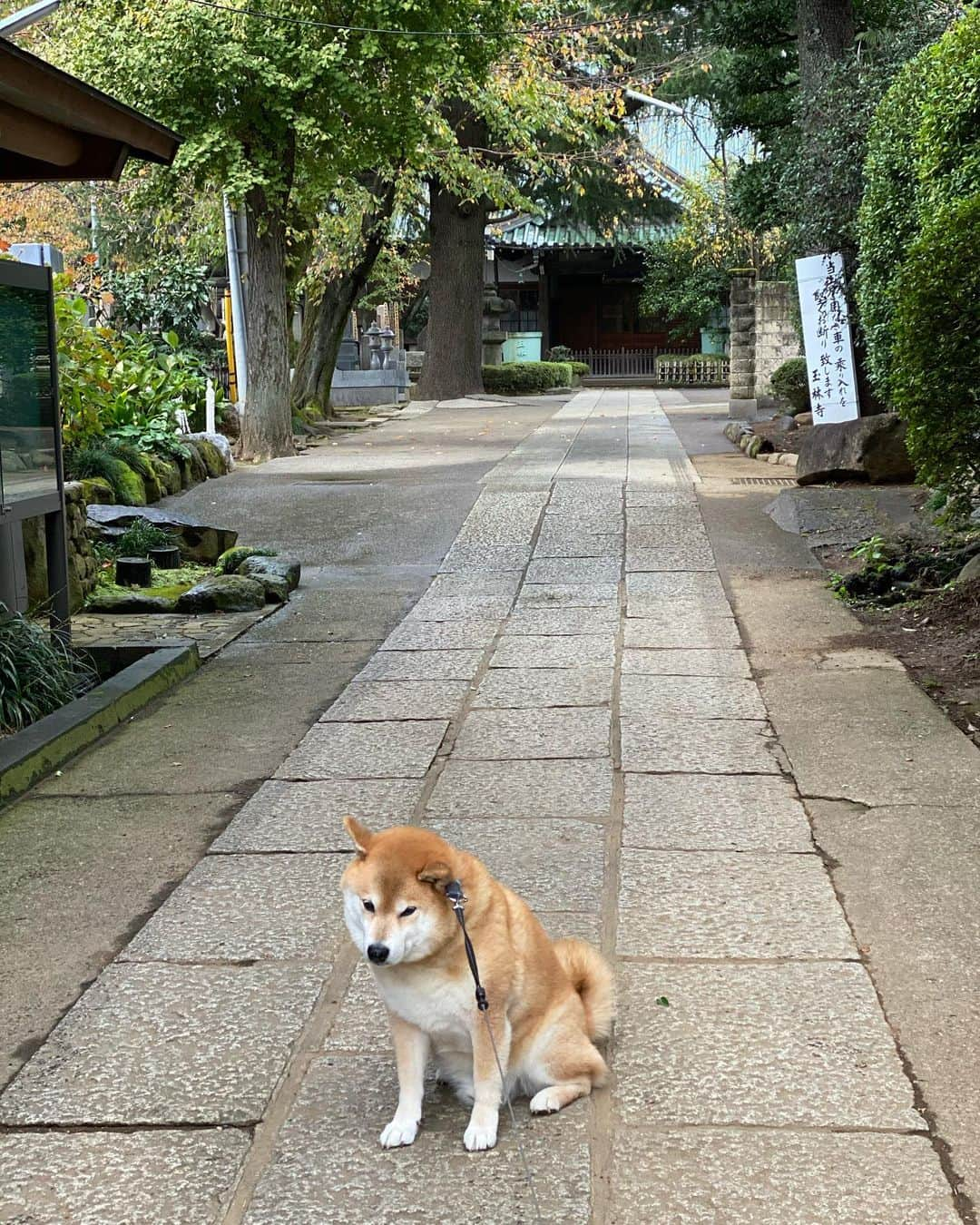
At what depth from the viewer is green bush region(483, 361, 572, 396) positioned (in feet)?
108

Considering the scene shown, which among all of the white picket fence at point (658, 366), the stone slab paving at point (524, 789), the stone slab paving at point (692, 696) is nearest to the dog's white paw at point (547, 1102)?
the stone slab paving at point (524, 789)

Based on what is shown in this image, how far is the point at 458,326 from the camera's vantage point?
29.4 m

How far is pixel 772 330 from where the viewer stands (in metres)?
23.7

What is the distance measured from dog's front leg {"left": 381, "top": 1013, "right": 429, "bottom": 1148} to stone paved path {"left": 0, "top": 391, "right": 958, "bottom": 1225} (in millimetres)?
43

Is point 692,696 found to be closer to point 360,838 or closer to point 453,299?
point 360,838

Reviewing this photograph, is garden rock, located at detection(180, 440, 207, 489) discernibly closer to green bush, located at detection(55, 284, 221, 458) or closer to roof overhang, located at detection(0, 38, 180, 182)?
green bush, located at detection(55, 284, 221, 458)

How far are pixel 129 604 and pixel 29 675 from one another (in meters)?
2.44

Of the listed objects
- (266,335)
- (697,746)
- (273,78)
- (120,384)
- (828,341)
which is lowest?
(697,746)

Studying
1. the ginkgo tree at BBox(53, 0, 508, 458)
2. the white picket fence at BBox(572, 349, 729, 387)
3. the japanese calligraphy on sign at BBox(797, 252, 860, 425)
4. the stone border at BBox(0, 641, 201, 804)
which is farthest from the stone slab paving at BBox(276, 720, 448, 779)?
the white picket fence at BBox(572, 349, 729, 387)

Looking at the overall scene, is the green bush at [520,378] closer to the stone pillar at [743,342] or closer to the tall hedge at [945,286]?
the stone pillar at [743,342]

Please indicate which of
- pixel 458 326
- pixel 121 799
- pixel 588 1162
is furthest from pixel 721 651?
pixel 458 326

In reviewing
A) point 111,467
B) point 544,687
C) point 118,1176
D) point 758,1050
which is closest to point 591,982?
point 758,1050

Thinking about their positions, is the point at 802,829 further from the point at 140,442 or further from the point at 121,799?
the point at 140,442

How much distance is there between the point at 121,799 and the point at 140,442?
357 inches
